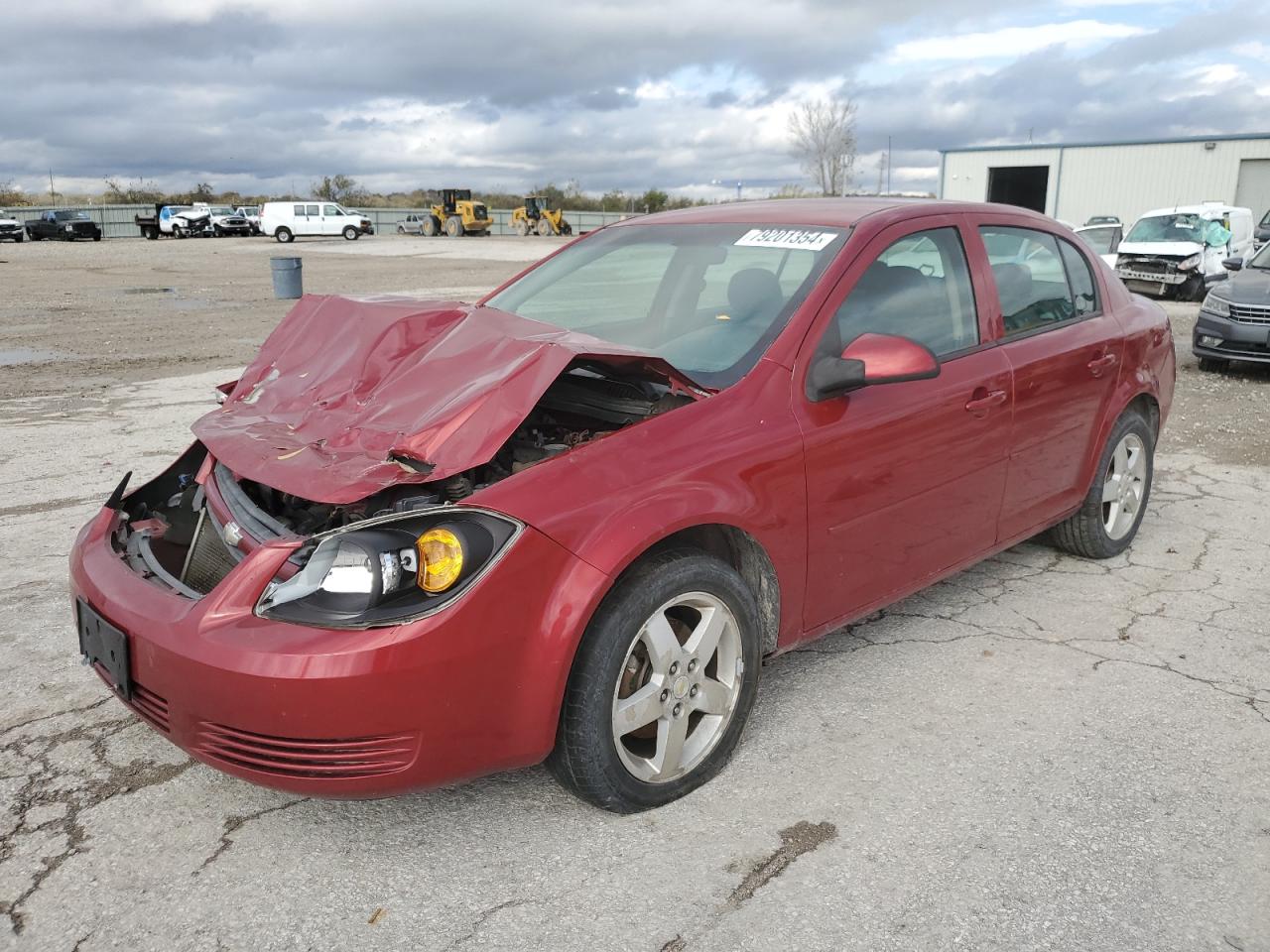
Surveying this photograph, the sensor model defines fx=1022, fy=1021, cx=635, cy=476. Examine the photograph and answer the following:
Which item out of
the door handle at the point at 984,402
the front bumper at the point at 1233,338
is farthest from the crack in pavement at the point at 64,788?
the front bumper at the point at 1233,338

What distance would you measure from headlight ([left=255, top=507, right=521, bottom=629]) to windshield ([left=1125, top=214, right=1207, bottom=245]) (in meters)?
20.0

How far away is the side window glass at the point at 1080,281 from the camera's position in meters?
4.48

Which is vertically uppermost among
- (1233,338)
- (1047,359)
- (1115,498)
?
(1047,359)

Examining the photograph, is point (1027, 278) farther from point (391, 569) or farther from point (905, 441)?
point (391, 569)

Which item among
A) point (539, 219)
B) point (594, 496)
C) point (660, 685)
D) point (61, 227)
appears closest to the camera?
point (594, 496)

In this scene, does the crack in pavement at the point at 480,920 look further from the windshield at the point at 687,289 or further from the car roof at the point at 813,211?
the car roof at the point at 813,211

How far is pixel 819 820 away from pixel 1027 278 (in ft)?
8.19

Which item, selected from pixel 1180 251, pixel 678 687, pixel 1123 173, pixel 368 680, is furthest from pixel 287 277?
pixel 1123 173

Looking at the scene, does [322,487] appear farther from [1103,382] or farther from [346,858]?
[1103,382]

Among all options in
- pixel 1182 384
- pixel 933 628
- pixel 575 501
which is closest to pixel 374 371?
pixel 575 501

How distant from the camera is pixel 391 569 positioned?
2.38m

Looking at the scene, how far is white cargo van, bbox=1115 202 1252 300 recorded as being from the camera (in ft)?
60.8

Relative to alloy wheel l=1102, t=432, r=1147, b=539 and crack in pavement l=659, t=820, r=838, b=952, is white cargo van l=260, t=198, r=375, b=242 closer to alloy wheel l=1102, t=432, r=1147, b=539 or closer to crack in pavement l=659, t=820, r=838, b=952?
alloy wheel l=1102, t=432, r=1147, b=539

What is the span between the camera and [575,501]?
101 inches
